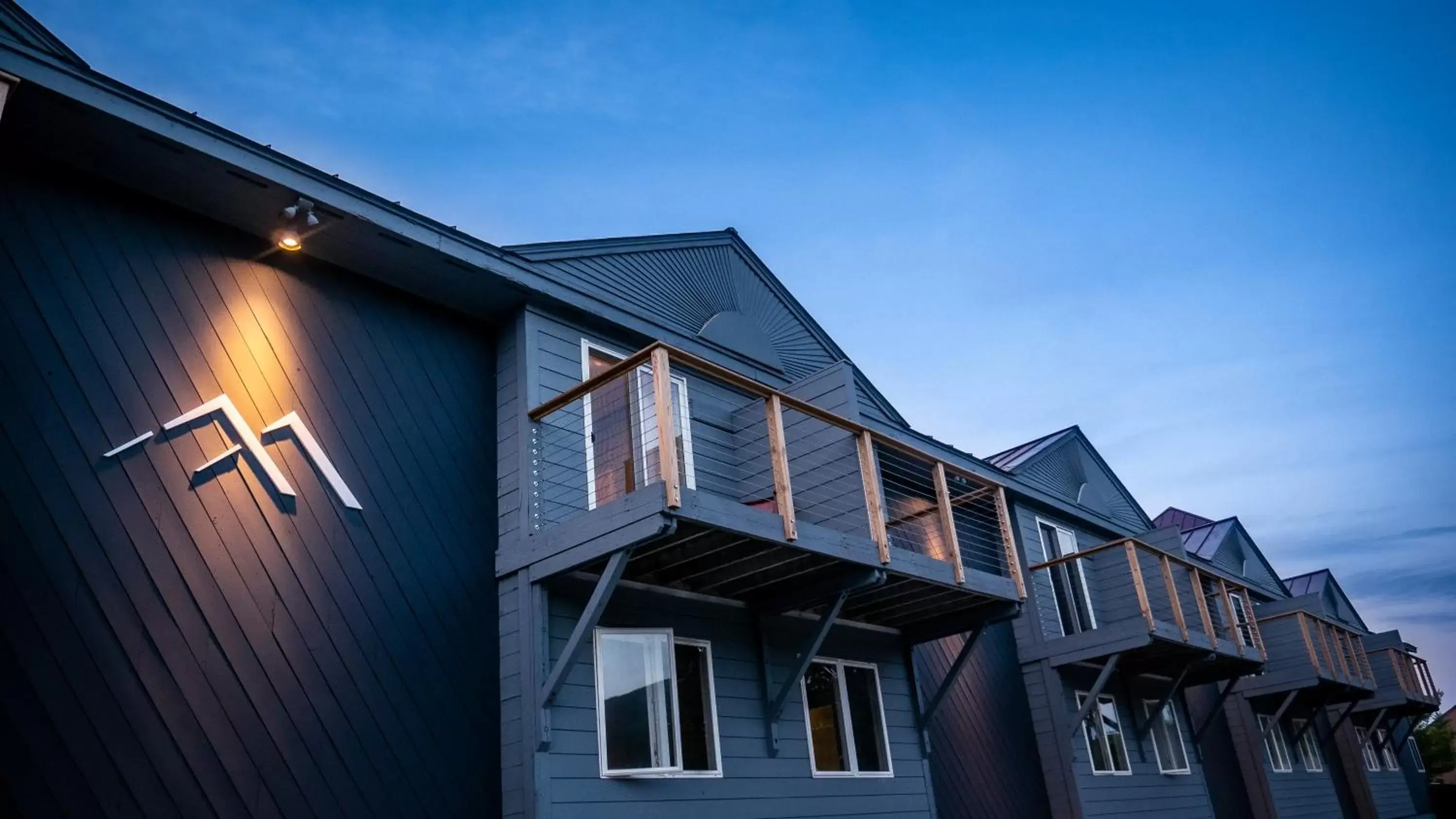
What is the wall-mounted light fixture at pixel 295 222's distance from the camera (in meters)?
7.58

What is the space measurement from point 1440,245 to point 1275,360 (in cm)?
2062

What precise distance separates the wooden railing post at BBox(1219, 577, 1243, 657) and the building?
5886mm

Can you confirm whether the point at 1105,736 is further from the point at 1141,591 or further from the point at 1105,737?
the point at 1141,591

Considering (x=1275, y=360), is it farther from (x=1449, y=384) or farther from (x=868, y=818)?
(x=868, y=818)

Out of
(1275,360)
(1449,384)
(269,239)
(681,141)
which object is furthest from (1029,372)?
(269,239)

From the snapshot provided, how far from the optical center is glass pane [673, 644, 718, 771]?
829cm

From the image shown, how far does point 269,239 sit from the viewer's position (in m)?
7.93

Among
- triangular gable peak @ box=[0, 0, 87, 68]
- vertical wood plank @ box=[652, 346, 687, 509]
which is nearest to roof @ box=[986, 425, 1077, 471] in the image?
vertical wood plank @ box=[652, 346, 687, 509]

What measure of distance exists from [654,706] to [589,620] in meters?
1.34

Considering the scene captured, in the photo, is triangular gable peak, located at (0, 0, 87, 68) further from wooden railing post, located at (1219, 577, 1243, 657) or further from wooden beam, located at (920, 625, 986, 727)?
wooden railing post, located at (1219, 577, 1243, 657)

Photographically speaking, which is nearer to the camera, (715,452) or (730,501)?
(730,501)

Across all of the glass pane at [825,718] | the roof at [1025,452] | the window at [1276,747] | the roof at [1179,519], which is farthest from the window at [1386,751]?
the glass pane at [825,718]

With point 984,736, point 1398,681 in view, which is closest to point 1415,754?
point 1398,681

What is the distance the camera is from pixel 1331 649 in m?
18.9
